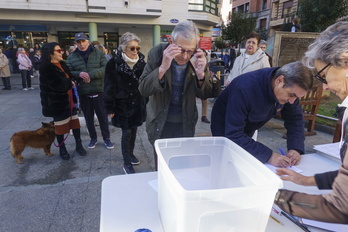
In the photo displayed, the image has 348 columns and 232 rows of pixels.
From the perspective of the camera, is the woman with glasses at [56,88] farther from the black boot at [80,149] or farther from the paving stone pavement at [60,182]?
the paving stone pavement at [60,182]

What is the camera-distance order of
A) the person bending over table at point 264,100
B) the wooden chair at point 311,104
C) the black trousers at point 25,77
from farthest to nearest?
the black trousers at point 25,77, the wooden chair at point 311,104, the person bending over table at point 264,100

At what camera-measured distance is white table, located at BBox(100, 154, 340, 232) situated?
977mm

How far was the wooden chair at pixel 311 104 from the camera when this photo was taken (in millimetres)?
4148

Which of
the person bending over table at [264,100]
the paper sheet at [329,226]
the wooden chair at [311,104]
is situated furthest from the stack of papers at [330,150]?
the wooden chair at [311,104]

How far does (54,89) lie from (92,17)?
1311 cm

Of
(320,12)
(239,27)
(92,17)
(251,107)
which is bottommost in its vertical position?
(251,107)

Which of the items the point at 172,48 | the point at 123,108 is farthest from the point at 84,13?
the point at 172,48

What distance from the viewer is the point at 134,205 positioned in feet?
3.63

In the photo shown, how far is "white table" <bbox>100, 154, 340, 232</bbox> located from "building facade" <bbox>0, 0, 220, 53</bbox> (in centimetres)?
1461

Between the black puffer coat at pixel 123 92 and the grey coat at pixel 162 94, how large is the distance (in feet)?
2.66

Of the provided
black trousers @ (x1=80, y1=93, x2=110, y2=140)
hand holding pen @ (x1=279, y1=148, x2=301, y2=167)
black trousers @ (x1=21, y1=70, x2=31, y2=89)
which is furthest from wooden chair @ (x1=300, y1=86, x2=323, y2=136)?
black trousers @ (x1=21, y1=70, x2=31, y2=89)

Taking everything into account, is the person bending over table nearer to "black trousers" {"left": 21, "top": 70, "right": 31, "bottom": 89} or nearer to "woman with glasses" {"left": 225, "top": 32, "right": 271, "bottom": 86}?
"woman with glasses" {"left": 225, "top": 32, "right": 271, "bottom": 86}

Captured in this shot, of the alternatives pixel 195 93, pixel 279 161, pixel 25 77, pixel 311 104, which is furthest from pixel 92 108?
pixel 25 77

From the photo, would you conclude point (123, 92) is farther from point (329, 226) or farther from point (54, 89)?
point (329, 226)
